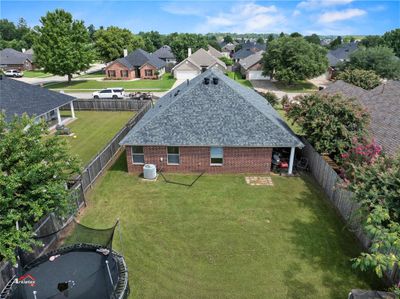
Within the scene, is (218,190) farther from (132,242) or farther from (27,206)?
(27,206)

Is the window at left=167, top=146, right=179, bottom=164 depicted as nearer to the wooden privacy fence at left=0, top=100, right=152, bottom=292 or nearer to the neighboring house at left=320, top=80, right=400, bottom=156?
the wooden privacy fence at left=0, top=100, right=152, bottom=292

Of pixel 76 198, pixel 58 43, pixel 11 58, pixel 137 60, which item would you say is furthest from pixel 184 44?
pixel 76 198

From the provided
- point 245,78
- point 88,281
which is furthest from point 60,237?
point 245,78

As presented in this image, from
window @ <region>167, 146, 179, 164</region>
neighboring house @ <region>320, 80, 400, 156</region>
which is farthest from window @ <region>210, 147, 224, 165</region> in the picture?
neighboring house @ <region>320, 80, 400, 156</region>

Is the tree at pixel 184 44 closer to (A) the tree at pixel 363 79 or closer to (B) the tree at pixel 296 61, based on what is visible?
(B) the tree at pixel 296 61

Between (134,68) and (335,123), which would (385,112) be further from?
(134,68)

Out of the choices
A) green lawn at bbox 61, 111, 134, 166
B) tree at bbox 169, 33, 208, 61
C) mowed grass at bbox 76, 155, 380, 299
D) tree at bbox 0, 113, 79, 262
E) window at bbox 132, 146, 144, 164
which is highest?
tree at bbox 169, 33, 208, 61

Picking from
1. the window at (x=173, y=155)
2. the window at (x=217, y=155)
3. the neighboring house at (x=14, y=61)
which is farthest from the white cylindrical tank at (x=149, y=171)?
the neighboring house at (x=14, y=61)
